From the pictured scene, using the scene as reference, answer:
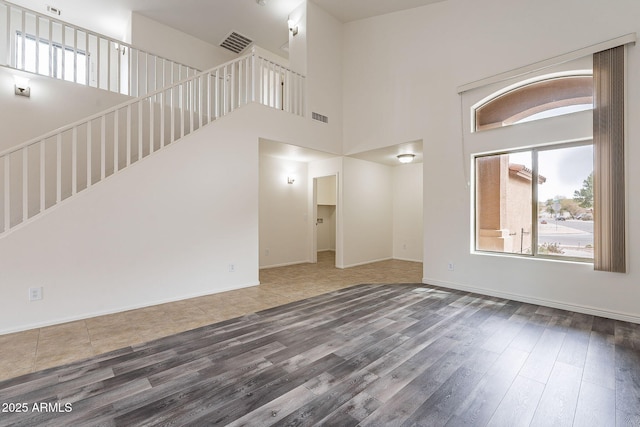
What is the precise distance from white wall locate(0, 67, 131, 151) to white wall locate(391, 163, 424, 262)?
6.55 metres

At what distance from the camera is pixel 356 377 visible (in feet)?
6.68

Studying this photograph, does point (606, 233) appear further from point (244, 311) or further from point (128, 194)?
point (128, 194)

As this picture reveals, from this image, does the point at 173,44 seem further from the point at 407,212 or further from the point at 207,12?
the point at 407,212

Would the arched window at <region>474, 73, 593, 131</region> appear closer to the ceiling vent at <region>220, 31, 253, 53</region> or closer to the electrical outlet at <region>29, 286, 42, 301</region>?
the ceiling vent at <region>220, 31, 253, 53</region>

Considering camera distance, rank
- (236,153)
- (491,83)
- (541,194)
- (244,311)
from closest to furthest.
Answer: (244,311) < (541,194) < (491,83) < (236,153)

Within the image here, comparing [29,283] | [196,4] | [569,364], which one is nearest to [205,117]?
[196,4]

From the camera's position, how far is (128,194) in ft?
11.6

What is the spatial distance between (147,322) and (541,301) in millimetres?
4942

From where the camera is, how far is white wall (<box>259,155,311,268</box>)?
254 inches

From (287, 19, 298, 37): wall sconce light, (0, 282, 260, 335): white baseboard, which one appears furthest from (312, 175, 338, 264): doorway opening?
(0, 282, 260, 335): white baseboard

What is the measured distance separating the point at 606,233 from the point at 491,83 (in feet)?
8.05

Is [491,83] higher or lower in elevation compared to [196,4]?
lower

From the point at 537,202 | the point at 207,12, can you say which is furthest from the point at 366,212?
the point at 207,12

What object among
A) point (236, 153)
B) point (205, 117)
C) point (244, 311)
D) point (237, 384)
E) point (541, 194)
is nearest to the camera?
point (237, 384)
